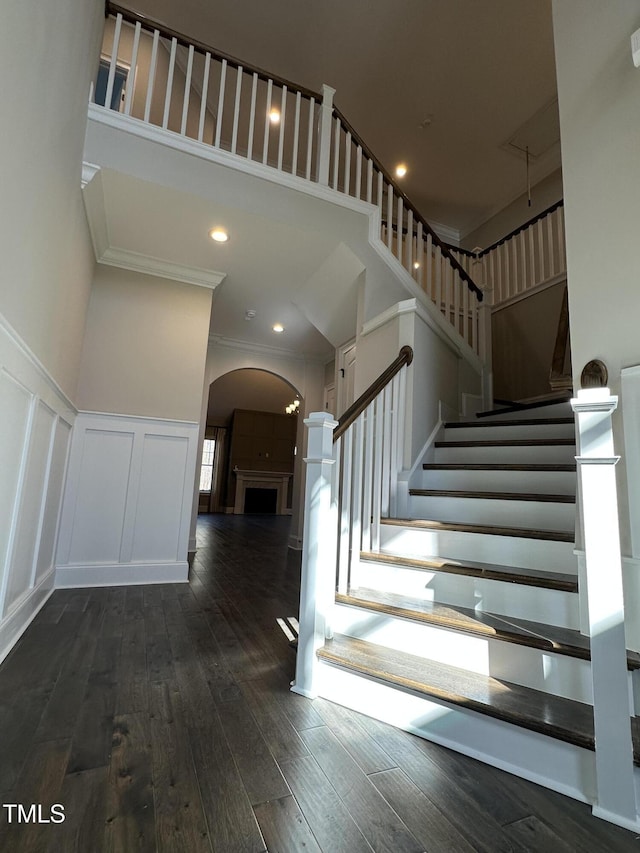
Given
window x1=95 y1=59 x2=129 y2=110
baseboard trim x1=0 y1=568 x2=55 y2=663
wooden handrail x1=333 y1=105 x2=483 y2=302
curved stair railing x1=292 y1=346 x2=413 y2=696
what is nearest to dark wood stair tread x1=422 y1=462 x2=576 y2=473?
curved stair railing x1=292 y1=346 x2=413 y2=696

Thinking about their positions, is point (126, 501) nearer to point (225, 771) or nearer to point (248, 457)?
point (225, 771)

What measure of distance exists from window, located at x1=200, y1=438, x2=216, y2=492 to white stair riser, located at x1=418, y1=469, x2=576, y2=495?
10.3 m

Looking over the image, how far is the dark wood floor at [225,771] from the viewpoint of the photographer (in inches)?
41.6

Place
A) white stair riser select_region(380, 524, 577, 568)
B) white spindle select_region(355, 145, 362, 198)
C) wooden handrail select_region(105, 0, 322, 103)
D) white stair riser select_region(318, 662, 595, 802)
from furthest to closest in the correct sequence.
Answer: white spindle select_region(355, 145, 362, 198), wooden handrail select_region(105, 0, 322, 103), white stair riser select_region(380, 524, 577, 568), white stair riser select_region(318, 662, 595, 802)

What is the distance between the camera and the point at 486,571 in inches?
73.9

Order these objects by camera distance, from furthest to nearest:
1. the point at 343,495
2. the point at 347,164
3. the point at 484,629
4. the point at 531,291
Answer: the point at 531,291 < the point at 347,164 < the point at 343,495 < the point at 484,629

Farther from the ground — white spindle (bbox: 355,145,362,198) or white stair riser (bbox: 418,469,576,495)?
white spindle (bbox: 355,145,362,198)

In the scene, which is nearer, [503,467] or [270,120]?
[503,467]

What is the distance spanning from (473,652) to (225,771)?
3.25ft

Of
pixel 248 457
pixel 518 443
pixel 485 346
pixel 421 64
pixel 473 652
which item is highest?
pixel 421 64

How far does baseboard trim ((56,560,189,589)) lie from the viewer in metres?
3.31

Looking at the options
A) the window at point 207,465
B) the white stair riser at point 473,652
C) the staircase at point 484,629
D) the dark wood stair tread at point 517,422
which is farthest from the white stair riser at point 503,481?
the window at point 207,465

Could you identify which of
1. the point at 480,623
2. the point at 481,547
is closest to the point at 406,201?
the point at 481,547

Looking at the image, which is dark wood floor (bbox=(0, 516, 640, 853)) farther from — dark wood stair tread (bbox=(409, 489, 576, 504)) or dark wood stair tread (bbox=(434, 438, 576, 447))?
dark wood stair tread (bbox=(434, 438, 576, 447))
